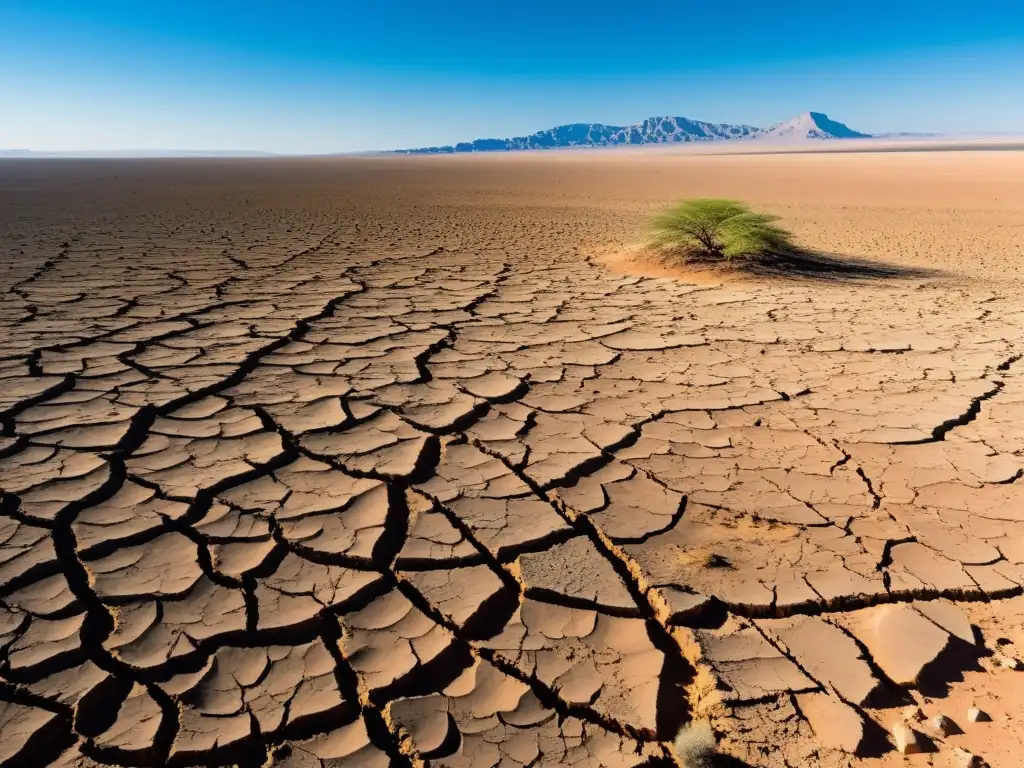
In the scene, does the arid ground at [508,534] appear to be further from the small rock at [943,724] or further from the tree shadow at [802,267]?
the tree shadow at [802,267]

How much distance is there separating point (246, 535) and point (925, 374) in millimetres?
3106

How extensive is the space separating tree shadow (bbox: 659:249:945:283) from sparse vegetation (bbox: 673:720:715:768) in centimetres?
511

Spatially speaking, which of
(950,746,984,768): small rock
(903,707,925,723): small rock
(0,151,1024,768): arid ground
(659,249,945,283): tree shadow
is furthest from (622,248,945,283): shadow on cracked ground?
(950,746,984,768): small rock

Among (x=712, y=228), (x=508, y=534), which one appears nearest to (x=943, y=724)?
(x=508, y=534)

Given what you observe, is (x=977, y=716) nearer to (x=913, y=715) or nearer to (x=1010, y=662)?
(x=913, y=715)

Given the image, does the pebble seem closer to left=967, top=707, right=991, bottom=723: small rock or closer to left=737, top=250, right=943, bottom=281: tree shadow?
left=967, top=707, right=991, bottom=723: small rock

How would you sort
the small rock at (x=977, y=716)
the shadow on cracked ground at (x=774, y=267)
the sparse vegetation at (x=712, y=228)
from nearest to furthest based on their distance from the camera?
the small rock at (x=977, y=716), the shadow on cracked ground at (x=774, y=267), the sparse vegetation at (x=712, y=228)

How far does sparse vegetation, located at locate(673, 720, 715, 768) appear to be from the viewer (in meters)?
1.30

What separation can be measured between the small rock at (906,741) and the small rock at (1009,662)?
35cm

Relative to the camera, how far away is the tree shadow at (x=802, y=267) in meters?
5.94

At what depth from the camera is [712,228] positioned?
652 cm

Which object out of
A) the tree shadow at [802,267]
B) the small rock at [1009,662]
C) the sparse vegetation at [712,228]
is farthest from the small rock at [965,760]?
the sparse vegetation at [712,228]

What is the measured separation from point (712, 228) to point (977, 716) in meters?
5.64

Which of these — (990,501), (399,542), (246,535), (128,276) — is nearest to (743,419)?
(990,501)
